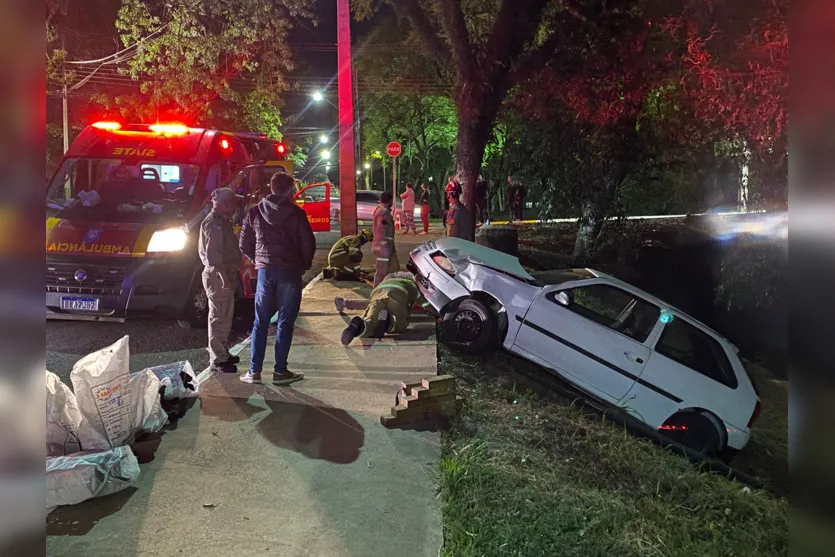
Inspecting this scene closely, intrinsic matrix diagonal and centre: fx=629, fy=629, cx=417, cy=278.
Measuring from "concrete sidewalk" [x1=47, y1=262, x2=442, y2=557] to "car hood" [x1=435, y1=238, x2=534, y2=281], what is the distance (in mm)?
1909

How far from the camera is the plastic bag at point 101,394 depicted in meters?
3.75

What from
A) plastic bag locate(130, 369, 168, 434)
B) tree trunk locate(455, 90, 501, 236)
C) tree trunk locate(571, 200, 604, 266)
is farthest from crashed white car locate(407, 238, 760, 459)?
tree trunk locate(571, 200, 604, 266)

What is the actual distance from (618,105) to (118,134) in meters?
10.2

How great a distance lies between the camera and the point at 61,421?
3771mm

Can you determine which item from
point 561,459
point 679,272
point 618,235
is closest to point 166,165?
point 561,459

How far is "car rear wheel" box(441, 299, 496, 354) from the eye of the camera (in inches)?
273

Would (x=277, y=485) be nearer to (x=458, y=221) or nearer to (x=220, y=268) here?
(x=220, y=268)

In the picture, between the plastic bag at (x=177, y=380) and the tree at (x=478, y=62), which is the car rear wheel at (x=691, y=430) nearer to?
the plastic bag at (x=177, y=380)

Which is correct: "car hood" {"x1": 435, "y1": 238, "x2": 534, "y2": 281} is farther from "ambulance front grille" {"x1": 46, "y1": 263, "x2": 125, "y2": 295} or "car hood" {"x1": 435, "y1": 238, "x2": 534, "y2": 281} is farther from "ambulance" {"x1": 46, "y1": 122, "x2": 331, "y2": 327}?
"ambulance front grille" {"x1": 46, "y1": 263, "x2": 125, "y2": 295}

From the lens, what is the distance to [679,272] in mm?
18562

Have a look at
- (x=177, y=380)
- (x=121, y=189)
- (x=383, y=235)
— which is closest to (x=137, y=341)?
(x=121, y=189)

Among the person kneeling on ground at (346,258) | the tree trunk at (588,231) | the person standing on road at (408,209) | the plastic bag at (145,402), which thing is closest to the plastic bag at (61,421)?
the plastic bag at (145,402)

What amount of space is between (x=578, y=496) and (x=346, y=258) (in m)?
7.76
